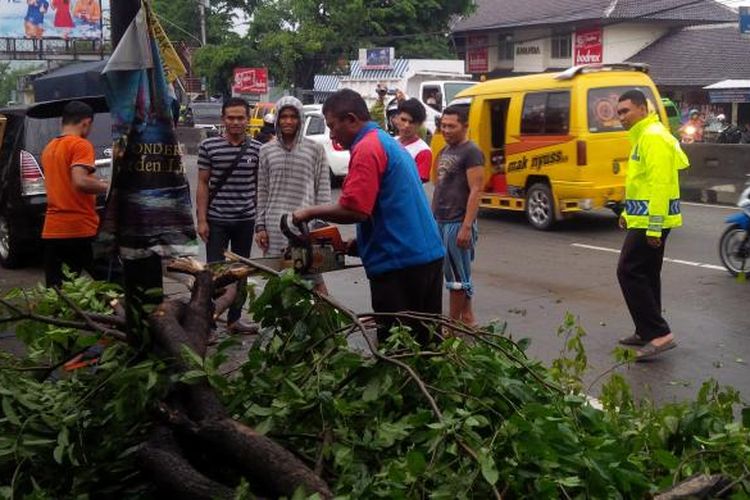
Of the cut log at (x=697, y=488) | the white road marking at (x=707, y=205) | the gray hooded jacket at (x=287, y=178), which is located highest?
the gray hooded jacket at (x=287, y=178)

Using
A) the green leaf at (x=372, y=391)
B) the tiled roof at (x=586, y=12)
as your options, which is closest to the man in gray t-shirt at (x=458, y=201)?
the green leaf at (x=372, y=391)

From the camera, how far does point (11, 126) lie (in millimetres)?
10430

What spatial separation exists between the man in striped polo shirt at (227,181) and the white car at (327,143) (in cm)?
1094

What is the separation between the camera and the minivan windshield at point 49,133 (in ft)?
34.1

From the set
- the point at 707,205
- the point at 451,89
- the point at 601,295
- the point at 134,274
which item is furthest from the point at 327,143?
the point at 134,274

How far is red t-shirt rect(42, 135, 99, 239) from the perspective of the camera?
6520 millimetres

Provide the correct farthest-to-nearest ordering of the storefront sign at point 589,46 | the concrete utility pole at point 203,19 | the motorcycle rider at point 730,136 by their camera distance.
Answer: the concrete utility pole at point 203,19 → the storefront sign at point 589,46 → the motorcycle rider at point 730,136

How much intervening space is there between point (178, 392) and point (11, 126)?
8.49m

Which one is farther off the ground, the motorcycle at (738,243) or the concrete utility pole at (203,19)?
the concrete utility pole at (203,19)

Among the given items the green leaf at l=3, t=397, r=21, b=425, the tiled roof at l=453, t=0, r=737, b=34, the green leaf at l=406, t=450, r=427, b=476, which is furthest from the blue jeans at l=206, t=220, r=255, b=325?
the tiled roof at l=453, t=0, r=737, b=34

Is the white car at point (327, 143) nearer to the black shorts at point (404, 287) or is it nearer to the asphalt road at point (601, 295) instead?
the asphalt road at point (601, 295)

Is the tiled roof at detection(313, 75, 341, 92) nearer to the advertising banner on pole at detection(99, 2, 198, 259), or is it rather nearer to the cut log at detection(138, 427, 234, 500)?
the advertising banner on pole at detection(99, 2, 198, 259)

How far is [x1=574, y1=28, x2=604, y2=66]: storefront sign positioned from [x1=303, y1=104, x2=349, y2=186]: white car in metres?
20.2

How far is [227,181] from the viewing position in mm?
6910
